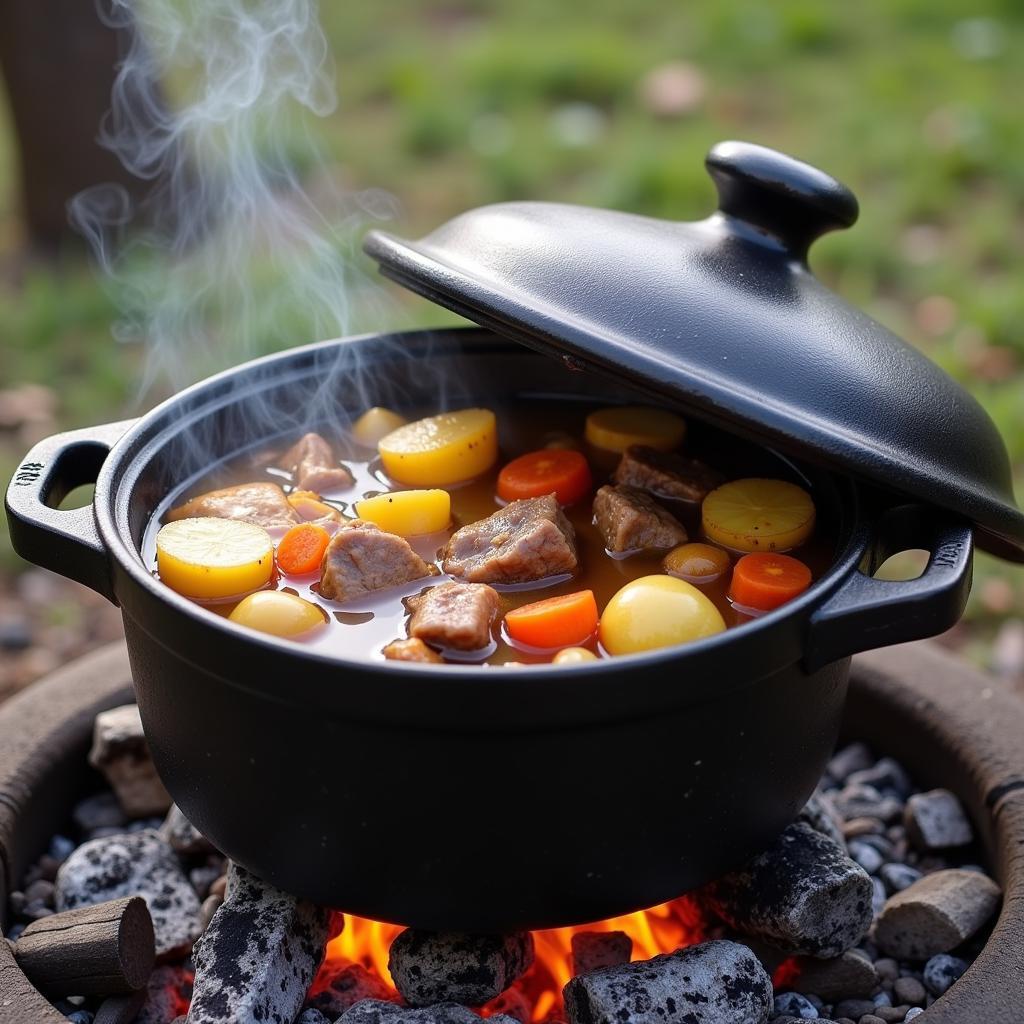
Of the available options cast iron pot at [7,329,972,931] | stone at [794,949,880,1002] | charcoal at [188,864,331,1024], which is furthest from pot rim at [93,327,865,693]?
stone at [794,949,880,1002]

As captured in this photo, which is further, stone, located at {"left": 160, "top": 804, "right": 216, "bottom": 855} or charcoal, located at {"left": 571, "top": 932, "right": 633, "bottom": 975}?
stone, located at {"left": 160, "top": 804, "right": 216, "bottom": 855}

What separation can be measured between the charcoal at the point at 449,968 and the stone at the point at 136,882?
0.52 m

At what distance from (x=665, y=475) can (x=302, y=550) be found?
0.75 metres

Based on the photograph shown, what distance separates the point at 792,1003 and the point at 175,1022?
3.73 ft

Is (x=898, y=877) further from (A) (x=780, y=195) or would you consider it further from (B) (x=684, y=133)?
(B) (x=684, y=133)

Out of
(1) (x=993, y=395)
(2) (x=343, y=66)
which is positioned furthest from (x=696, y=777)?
(2) (x=343, y=66)

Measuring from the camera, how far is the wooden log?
2332 mm

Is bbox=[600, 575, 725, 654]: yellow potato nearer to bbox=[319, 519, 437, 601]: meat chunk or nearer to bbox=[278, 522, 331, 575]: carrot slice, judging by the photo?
bbox=[319, 519, 437, 601]: meat chunk

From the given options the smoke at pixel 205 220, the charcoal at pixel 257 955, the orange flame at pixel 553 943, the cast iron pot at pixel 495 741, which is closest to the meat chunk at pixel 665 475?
the cast iron pot at pixel 495 741

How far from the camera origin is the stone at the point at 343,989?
234 cm

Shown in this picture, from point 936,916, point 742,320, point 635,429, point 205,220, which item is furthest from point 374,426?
point 205,220

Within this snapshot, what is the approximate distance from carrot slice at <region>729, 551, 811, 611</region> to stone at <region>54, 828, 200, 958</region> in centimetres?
129

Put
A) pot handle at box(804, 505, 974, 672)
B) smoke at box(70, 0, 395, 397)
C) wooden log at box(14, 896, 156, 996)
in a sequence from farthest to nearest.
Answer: smoke at box(70, 0, 395, 397) < wooden log at box(14, 896, 156, 996) < pot handle at box(804, 505, 974, 672)

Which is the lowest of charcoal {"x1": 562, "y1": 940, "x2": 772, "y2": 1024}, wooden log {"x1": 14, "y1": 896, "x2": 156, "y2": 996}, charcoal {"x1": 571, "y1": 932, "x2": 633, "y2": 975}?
charcoal {"x1": 571, "y1": 932, "x2": 633, "y2": 975}
